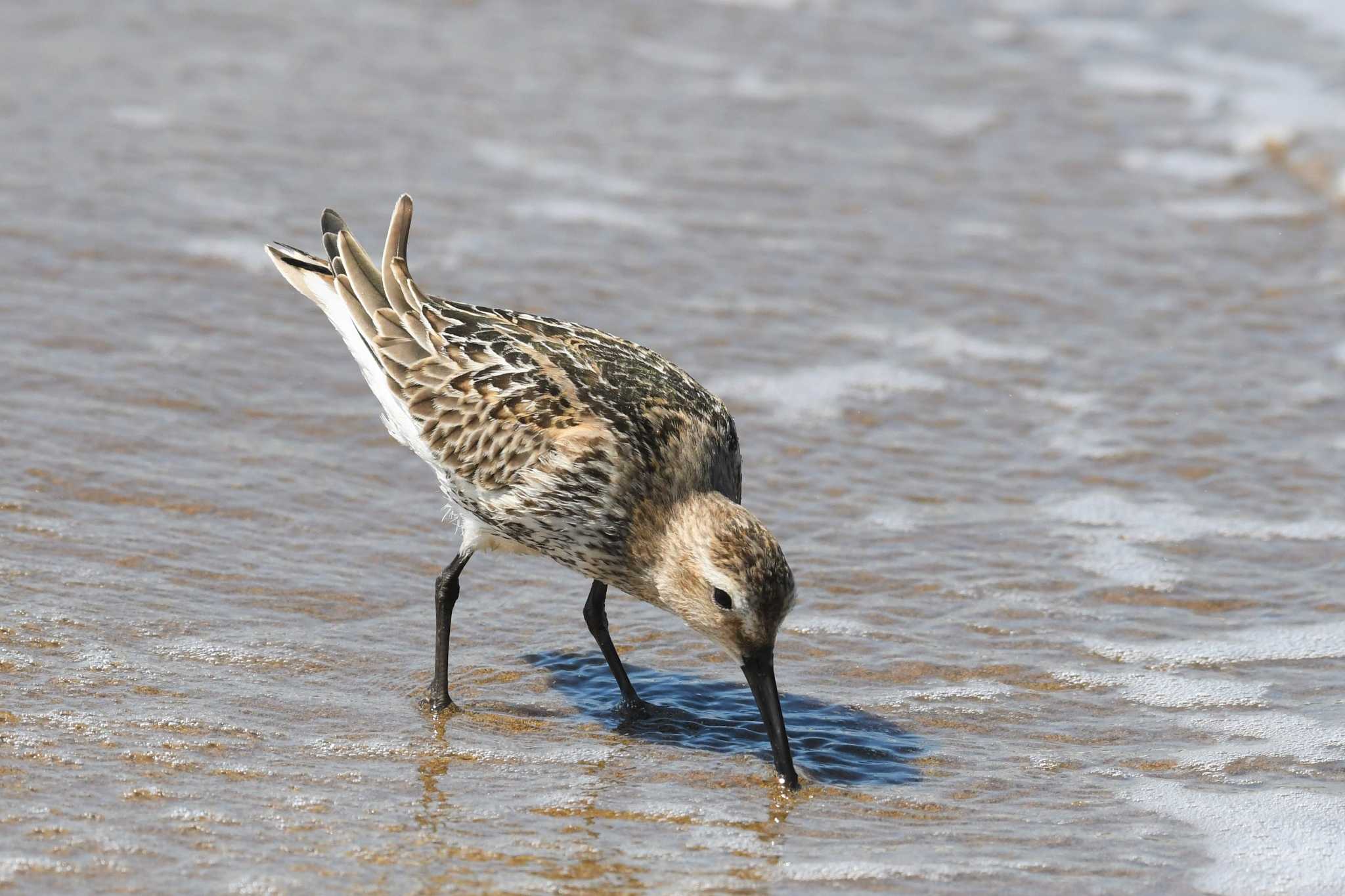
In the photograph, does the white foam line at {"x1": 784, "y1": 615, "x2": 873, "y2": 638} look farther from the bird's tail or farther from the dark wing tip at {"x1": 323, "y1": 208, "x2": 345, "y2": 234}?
the dark wing tip at {"x1": 323, "y1": 208, "x2": 345, "y2": 234}

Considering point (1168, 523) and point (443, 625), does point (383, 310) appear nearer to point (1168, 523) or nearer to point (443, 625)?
point (443, 625)

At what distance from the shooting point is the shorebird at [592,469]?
5.56 metres

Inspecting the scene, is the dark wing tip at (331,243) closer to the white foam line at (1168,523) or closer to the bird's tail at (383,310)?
the bird's tail at (383,310)

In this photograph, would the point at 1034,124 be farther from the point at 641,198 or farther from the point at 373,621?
the point at 373,621

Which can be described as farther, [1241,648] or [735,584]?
[1241,648]

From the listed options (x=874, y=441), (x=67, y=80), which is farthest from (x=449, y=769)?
(x=67, y=80)

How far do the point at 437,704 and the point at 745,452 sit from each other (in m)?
2.46

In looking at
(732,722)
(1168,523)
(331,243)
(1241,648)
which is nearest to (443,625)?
(732,722)

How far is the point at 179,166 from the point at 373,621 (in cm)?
465

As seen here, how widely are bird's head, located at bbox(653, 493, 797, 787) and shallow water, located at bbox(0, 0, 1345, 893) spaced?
307 mm

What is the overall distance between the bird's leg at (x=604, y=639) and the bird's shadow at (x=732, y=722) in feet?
0.18

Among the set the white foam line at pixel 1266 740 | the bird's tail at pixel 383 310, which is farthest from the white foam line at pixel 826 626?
the bird's tail at pixel 383 310

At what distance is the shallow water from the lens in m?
5.21

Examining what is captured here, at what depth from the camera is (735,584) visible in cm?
544
